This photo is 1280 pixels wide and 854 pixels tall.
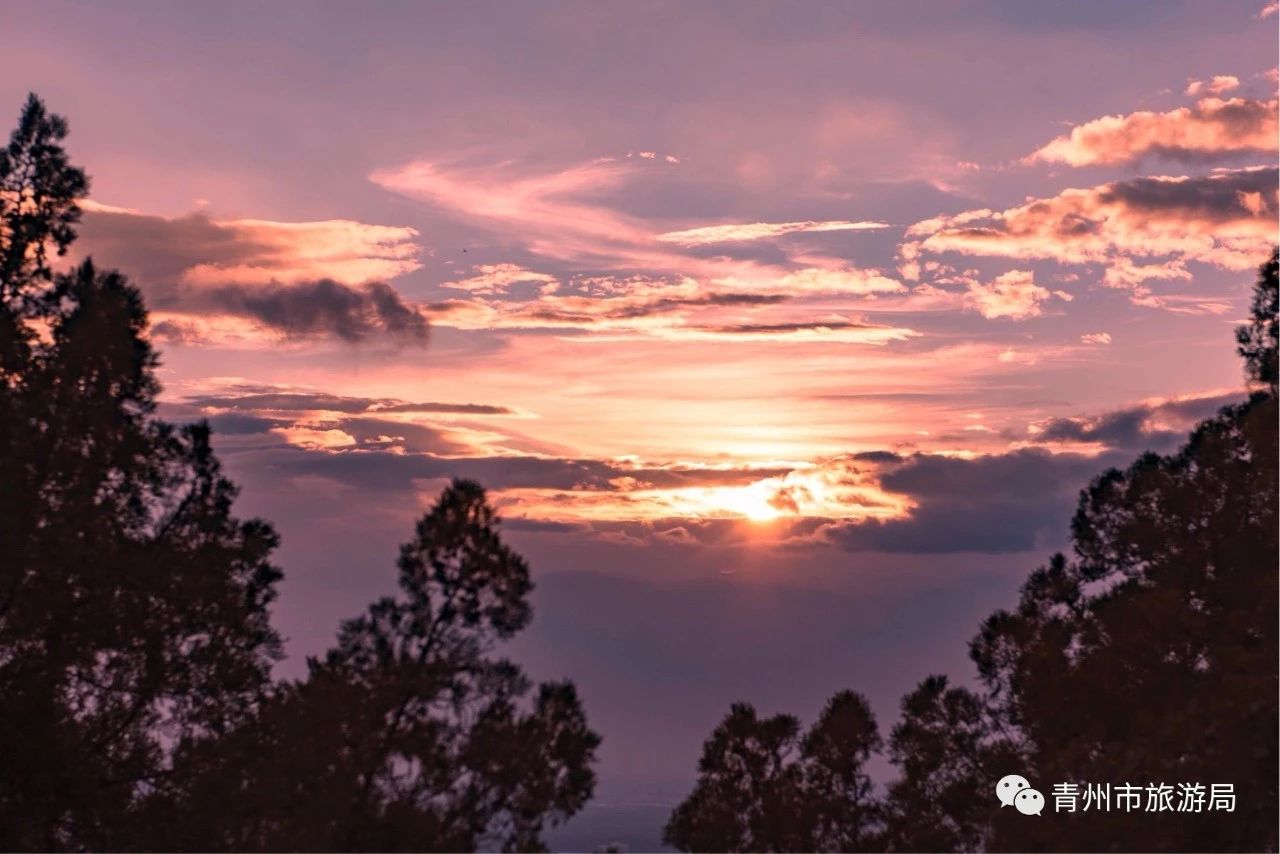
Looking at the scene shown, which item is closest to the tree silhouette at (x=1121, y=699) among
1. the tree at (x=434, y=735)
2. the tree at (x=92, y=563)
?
the tree at (x=434, y=735)

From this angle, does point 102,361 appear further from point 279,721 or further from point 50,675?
point 279,721

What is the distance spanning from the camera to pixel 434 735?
2422 centimetres

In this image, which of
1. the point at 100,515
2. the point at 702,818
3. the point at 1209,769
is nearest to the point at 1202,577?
the point at 1209,769

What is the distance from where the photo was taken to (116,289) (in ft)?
92.5

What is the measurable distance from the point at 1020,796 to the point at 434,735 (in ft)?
57.2

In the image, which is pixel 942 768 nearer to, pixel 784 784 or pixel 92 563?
pixel 784 784

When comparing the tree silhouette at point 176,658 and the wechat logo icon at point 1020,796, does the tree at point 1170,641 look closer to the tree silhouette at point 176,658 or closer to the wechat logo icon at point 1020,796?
the wechat logo icon at point 1020,796

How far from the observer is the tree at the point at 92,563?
26.2 meters

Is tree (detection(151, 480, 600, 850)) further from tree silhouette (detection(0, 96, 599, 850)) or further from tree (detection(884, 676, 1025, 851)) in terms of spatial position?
tree (detection(884, 676, 1025, 851))

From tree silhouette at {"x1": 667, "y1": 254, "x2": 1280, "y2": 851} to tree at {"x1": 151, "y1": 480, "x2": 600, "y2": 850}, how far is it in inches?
489

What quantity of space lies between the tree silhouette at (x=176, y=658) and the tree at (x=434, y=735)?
4cm

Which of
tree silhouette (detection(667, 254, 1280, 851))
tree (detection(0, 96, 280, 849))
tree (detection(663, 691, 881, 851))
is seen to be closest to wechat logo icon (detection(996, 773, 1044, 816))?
tree silhouette (detection(667, 254, 1280, 851))

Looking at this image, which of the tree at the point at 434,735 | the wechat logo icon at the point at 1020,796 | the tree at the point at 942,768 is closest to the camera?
the tree at the point at 434,735

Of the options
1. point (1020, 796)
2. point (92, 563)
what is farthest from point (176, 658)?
point (1020, 796)
